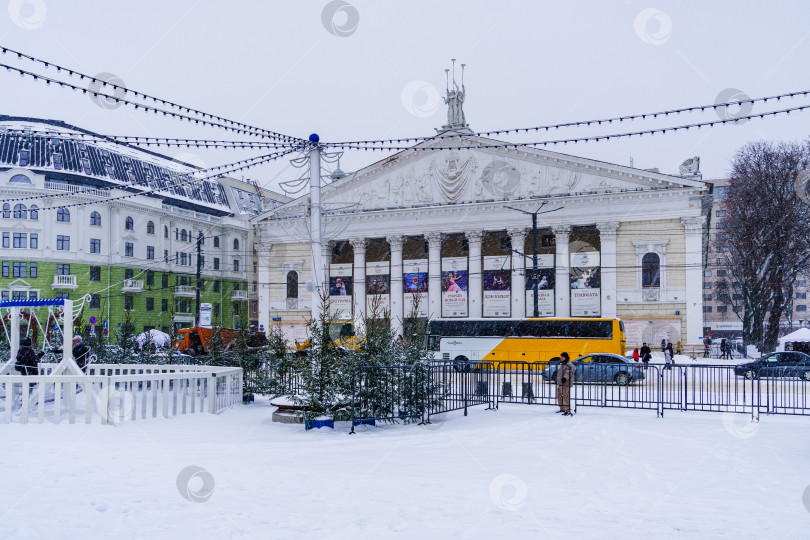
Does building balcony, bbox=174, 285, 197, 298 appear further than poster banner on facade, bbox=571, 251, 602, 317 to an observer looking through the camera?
Yes

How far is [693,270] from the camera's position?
50.0 m

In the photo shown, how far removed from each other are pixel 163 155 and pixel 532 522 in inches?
2762

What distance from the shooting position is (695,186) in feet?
161

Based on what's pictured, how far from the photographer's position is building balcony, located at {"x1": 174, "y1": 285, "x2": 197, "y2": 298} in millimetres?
65750

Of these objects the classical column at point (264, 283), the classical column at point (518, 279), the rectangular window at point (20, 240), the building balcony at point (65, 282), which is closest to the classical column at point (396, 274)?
the classical column at point (518, 279)

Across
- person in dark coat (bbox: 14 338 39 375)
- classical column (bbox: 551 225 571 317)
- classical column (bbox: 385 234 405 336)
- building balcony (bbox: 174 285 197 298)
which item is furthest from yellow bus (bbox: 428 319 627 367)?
building balcony (bbox: 174 285 197 298)

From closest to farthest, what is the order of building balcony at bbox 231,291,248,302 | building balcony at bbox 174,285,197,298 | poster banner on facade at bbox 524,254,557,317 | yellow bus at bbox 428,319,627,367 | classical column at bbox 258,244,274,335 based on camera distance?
yellow bus at bbox 428,319,627,367 → poster banner on facade at bbox 524,254,557,317 → classical column at bbox 258,244,274,335 → building balcony at bbox 174,285,197,298 → building balcony at bbox 231,291,248,302

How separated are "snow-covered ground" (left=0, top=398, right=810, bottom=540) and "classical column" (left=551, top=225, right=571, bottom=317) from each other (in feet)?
127

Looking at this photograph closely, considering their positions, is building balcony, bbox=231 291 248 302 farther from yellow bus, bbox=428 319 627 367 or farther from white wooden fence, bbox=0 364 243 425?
white wooden fence, bbox=0 364 243 425

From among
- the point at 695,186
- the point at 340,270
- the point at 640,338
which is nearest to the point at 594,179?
the point at 695,186

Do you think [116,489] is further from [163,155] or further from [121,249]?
[163,155]

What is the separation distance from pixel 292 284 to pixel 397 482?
5630cm

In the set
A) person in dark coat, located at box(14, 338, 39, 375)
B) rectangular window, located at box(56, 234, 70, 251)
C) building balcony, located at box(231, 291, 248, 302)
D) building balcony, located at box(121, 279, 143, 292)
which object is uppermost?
rectangular window, located at box(56, 234, 70, 251)

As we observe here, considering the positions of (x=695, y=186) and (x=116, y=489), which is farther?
(x=695, y=186)
